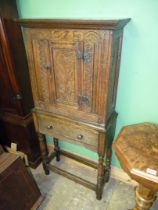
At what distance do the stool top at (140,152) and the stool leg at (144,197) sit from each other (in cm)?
22

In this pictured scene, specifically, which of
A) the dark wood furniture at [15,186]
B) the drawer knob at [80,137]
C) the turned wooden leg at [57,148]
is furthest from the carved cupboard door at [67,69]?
the turned wooden leg at [57,148]

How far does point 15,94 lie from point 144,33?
1.12 meters

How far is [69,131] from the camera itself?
1.32 m

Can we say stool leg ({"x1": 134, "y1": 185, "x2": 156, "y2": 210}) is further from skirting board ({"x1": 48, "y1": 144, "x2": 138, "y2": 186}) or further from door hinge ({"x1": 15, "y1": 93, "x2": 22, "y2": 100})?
door hinge ({"x1": 15, "y1": 93, "x2": 22, "y2": 100})

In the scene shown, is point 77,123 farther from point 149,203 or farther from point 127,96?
point 149,203

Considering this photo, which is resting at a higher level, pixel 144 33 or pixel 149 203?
pixel 144 33

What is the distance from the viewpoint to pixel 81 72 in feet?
Answer: 3.51

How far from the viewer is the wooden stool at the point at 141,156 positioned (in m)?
0.91

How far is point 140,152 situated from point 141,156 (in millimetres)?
29

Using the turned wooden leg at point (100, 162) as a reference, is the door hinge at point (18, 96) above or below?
above

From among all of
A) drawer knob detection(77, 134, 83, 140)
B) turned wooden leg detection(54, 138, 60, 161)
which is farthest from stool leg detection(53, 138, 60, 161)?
drawer knob detection(77, 134, 83, 140)

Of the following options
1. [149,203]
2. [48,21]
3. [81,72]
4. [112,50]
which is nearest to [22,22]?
[48,21]

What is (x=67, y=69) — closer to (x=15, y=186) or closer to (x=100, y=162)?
(x=100, y=162)

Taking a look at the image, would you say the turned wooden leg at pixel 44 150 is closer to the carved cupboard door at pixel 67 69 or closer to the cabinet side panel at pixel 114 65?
the carved cupboard door at pixel 67 69
